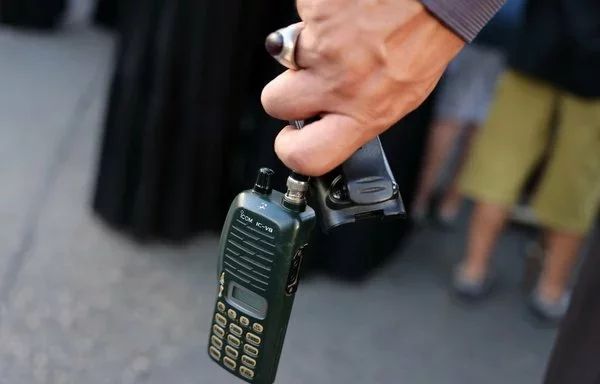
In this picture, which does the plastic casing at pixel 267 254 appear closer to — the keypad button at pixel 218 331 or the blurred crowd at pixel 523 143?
the keypad button at pixel 218 331

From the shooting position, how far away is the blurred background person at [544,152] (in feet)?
7.08

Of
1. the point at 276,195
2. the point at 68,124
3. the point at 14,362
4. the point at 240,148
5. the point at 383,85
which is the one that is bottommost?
the point at 14,362

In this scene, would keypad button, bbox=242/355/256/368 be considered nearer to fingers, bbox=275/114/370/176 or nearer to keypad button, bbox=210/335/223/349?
keypad button, bbox=210/335/223/349

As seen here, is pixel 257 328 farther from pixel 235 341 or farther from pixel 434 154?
pixel 434 154

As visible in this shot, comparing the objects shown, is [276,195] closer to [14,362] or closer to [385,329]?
[14,362]

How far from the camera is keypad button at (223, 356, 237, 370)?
1190 millimetres

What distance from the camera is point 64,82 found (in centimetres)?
373

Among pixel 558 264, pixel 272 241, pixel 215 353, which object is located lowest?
pixel 558 264

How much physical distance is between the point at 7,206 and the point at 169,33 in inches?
36.1

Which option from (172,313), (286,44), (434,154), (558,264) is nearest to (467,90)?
(434,154)

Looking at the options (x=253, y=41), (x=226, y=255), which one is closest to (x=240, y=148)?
(x=253, y=41)

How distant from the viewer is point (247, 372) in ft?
3.86

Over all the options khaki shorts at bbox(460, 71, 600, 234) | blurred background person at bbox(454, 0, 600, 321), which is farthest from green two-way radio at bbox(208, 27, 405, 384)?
khaki shorts at bbox(460, 71, 600, 234)

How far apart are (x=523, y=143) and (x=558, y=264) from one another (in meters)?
0.44
